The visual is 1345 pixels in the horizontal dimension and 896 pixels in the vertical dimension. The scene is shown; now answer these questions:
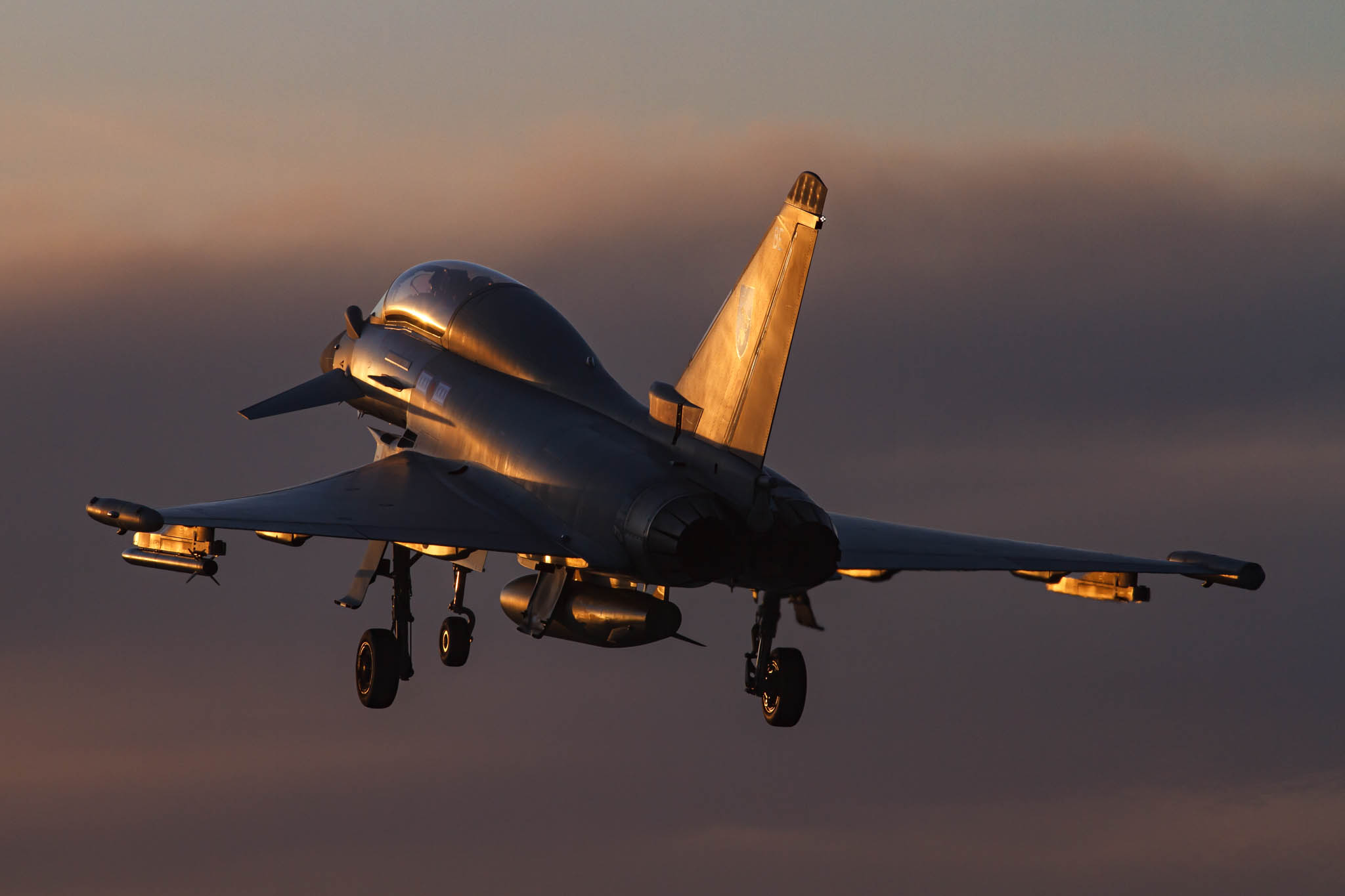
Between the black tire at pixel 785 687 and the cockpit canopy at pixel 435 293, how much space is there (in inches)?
365

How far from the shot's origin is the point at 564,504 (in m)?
31.7

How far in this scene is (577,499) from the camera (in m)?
31.5

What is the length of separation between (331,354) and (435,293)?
3.31m

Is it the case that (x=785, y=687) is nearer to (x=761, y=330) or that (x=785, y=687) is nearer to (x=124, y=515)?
(x=761, y=330)

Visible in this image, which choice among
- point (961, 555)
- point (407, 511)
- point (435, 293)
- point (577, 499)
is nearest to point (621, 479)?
point (577, 499)

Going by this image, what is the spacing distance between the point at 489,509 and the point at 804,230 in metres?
7.33

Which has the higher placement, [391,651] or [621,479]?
[621,479]

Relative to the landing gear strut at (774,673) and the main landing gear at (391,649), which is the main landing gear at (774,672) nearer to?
the landing gear strut at (774,673)

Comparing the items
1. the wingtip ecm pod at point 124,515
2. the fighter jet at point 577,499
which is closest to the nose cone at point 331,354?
the fighter jet at point 577,499

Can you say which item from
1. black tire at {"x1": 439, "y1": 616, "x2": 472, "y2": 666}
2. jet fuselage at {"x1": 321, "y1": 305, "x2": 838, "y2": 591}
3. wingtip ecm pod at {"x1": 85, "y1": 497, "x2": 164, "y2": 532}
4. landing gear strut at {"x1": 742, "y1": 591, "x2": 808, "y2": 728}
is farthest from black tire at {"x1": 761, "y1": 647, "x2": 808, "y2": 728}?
wingtip ecm pod at {"x1": 85, "y1": 497, "x2": 164, "y2": 532}

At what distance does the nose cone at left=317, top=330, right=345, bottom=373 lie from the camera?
40.2 m

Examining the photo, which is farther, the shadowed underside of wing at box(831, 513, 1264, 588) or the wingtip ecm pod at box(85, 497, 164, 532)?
the shadowed underside of wing at box(831, 513, 1264, 588)

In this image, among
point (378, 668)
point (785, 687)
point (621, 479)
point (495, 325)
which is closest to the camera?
point (621, 479)

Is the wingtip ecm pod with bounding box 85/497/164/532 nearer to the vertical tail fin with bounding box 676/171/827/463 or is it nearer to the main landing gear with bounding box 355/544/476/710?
the main landing gear with bounding box 355/544/476/710
